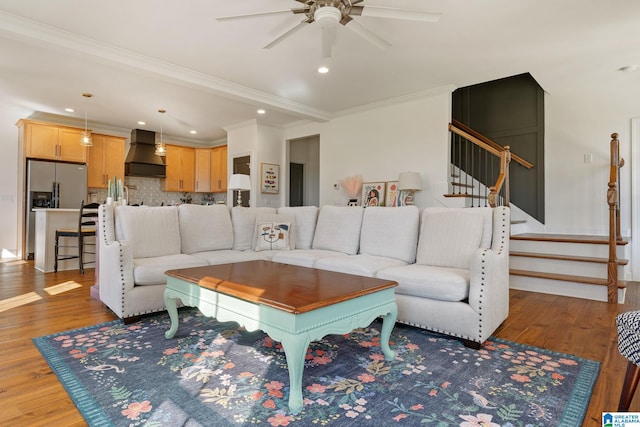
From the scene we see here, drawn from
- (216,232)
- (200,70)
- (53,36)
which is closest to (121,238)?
(216,232)

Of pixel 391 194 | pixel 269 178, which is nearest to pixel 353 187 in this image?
pixel 391 194

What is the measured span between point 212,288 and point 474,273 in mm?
1709

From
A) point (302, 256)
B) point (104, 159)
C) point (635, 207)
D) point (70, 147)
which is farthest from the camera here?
point (104, 159)

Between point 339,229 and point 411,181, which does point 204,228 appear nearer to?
point 339,229

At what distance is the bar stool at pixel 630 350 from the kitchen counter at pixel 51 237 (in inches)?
244

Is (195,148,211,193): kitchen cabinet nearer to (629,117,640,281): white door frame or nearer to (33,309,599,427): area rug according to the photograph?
(33,309,599,427): area rug

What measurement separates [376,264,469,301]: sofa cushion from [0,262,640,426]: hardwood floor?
57cm

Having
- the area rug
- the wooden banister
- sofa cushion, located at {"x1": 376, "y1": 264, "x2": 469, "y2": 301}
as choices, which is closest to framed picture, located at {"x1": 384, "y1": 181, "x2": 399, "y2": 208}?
the wooden banister

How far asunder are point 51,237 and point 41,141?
2.28 metres

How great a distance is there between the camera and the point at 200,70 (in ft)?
14.6

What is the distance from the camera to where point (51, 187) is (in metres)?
6.24

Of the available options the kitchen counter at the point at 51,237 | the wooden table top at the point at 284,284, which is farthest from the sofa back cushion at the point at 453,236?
the kitchen counter at the point at 51,237

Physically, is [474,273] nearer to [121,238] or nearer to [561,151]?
[121,238]

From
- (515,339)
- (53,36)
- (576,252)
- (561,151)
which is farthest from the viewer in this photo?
(561,151)
